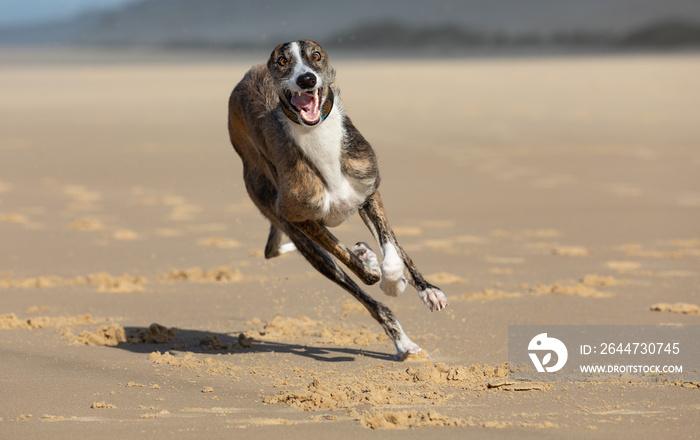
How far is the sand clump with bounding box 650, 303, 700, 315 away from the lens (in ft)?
22.8

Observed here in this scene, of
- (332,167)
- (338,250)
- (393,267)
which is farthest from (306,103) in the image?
(393,267)

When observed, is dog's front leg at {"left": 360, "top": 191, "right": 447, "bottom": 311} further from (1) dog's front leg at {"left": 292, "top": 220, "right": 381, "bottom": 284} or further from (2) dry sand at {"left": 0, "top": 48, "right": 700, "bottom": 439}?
(2) dry sand at {"left": 0, "top": 48, "right": 700, "bottom": 439}

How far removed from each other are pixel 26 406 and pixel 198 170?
1108 centimetres

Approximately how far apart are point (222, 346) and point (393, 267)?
1.37 metres

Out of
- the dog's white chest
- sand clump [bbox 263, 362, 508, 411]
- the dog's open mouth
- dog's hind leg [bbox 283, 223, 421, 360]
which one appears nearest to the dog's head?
the dog's open mouth

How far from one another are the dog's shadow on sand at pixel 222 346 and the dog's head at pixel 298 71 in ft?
4.97

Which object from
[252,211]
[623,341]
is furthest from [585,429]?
[252,211]

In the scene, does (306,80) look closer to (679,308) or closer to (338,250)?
(338,250)

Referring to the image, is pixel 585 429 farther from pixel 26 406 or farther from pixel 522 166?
pixel 522 166

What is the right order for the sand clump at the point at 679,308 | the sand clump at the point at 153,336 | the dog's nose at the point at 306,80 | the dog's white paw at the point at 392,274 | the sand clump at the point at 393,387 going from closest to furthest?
the sand clump at the point at 393,387
the dog's nose at the point at 306,80
the dog's white paw at the point at 392,274
the sand clump at the point at 153,336
the sand clump at the point at 679,308

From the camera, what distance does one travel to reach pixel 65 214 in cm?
1194

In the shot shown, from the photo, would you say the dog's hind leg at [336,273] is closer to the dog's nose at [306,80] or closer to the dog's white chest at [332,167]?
the dog's white chest at [332,167]

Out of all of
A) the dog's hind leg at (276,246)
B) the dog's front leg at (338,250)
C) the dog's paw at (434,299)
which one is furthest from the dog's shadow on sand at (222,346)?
the dog's hind leg at (276,246)

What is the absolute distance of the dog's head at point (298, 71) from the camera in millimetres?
5496
